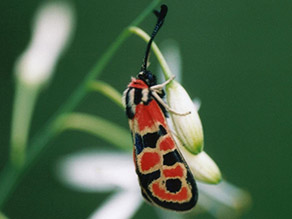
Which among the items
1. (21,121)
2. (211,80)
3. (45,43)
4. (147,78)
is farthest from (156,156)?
(211,80)

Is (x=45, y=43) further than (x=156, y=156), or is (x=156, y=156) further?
(x=45, y=43)

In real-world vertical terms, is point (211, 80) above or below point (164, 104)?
below

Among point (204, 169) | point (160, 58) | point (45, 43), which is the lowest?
point (45, 43)

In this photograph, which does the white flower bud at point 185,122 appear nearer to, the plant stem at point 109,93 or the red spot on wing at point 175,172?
the red spot on wing at point 175,172

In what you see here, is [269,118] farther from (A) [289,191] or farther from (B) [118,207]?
(B) [118,207]

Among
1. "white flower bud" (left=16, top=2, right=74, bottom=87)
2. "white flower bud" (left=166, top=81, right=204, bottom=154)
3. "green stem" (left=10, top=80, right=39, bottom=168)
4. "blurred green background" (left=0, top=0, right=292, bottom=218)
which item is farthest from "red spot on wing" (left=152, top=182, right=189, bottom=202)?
"blurred green background" (left=0, top=0, right=292, bottom=218)

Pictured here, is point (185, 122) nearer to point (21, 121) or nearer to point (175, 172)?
point (175, 172)

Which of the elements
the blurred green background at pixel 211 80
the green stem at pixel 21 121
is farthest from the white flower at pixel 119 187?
the blurred green background at pixel 211 80

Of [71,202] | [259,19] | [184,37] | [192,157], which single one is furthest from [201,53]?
[192,157]
